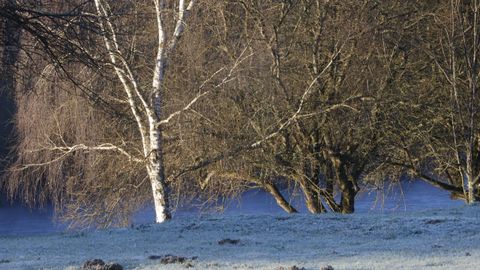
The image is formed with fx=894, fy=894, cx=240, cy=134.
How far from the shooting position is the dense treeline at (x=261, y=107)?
19125mm

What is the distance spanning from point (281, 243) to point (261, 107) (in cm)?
920

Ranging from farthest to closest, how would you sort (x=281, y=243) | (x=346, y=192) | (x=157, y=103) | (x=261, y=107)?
(x=346, y=192) → (x=261, y=107) → (x=157, y=103) → (x=281, y=243)

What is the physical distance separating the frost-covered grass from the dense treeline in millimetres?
6647

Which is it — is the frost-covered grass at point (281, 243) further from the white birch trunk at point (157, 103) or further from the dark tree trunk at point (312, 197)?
the dark tree trunk at point (312, 197)

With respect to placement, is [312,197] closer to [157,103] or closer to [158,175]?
[158,175]

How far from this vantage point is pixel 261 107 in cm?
1941

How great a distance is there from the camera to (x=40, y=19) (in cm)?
923

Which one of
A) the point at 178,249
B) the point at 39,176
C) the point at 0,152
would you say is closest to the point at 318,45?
the point at 39,176

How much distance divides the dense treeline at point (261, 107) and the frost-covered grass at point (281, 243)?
6647mm

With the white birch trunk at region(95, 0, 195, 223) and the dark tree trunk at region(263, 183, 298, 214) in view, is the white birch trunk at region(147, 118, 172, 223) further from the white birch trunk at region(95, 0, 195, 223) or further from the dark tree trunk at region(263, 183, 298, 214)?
the dark tree trunk at region(263, 183, 298, 214)

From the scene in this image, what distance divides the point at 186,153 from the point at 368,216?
780 centimetres

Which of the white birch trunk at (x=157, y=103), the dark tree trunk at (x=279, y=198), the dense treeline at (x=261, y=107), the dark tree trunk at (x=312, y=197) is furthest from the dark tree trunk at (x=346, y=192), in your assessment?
the white birch trunk at (x=157, y=103)

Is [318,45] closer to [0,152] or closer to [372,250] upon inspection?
[0,152]

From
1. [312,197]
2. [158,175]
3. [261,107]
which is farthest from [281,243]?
[312,197]
